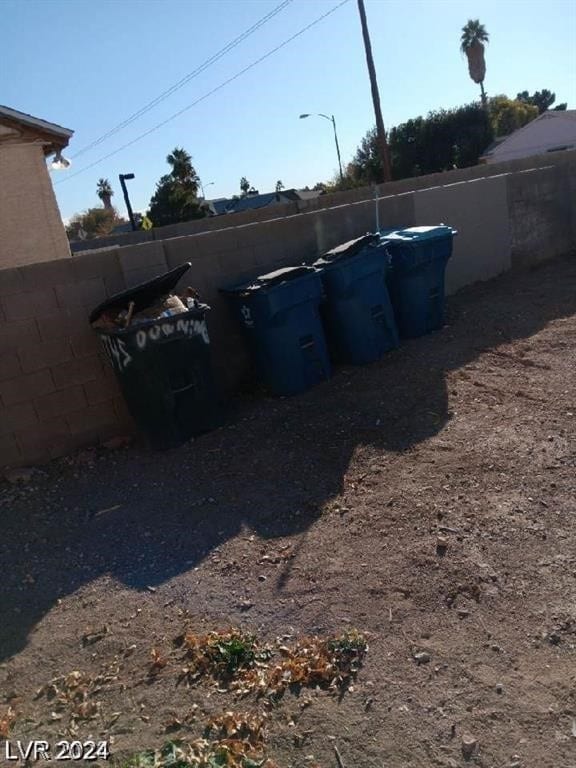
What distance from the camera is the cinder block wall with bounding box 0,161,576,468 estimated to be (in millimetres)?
5570

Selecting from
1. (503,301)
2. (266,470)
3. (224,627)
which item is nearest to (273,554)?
(224,627)

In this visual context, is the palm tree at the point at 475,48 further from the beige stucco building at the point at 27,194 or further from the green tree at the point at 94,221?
the beige stucco building at the point at 27,194

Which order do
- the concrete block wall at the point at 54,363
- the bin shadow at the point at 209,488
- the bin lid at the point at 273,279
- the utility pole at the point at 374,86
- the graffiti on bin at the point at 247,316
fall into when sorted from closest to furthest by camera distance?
the bin shadow at the point at 209,488 → the concrete block wall at the point at 54,363 → the bin lid at the point at 273,279 → the graffiti on bin at the point at 247,316 → the utility pole at the point at 374,86

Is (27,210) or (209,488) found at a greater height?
(27,210)

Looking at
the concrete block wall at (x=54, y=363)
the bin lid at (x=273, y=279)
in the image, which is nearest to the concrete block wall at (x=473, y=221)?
the bin lid at (x=273, y=279)

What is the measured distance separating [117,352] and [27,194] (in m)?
7.27

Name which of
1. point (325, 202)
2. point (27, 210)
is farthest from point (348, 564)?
point (325, 202)

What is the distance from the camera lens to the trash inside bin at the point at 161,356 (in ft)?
17.9

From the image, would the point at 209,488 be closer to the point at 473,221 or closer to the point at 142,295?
the point at 142,295

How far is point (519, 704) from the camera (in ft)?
8.97

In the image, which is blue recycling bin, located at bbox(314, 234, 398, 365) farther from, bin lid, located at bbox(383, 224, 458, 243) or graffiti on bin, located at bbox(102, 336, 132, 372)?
graffiti on bin, located at bbox(102, 336, 132, 372)

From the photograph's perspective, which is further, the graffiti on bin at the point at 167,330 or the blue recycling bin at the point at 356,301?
the blue recycling bin at the point at 356,301

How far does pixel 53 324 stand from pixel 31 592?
238cm

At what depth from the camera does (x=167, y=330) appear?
5.47 meters
